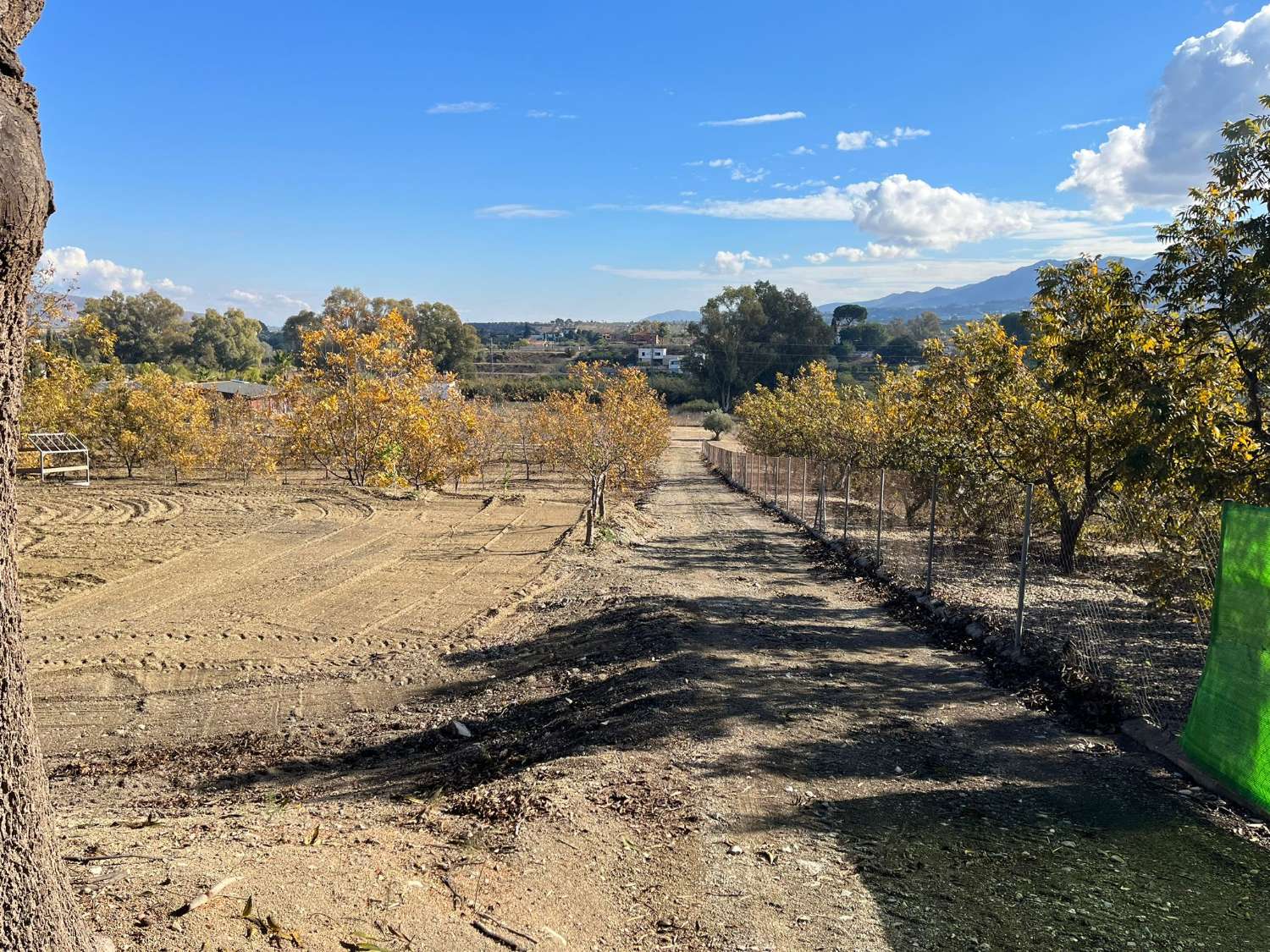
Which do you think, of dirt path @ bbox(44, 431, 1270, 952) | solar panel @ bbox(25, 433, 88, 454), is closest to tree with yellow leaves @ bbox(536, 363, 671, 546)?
dirt path @ bbox(44, 431, 1270, 952)

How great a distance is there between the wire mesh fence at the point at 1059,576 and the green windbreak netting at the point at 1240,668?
0.94 m

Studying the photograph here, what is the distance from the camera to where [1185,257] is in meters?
7.90

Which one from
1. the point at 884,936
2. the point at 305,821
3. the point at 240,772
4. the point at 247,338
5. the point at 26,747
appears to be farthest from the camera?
the point at 247,338

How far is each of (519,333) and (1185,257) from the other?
16725cm

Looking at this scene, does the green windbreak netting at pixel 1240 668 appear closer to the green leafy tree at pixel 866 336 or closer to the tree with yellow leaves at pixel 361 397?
the tree with yellow leaves at pixel 361 397

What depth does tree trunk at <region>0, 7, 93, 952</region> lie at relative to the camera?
222 centimetres

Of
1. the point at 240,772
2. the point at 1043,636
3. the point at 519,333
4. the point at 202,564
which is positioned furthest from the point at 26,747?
the point at 519,333

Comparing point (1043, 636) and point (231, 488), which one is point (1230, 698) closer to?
point (1043, 636)

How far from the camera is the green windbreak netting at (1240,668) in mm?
4480

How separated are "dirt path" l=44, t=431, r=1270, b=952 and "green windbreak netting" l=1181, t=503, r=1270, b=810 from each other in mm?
372

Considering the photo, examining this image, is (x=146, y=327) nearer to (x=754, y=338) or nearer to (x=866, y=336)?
(x=754, y=338)

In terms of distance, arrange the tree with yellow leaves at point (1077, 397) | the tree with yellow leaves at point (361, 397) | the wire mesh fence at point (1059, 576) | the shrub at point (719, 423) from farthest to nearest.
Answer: the shrub at point (719, 423) → the tree with yellow leaves at point (361, 397) → the tree with yellow leaves at point (1077, 397) → the wire mesh fence at point (1059, 576)

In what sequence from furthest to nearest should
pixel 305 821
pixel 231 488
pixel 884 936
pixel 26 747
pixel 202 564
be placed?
pixel 231 488, pixel 202 564, pixel 305 821, pixel 884 936, pixel 26 747

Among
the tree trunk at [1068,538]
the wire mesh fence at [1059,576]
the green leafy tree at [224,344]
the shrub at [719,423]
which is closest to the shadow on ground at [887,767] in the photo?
the wire mesh fence at [1059,576]
